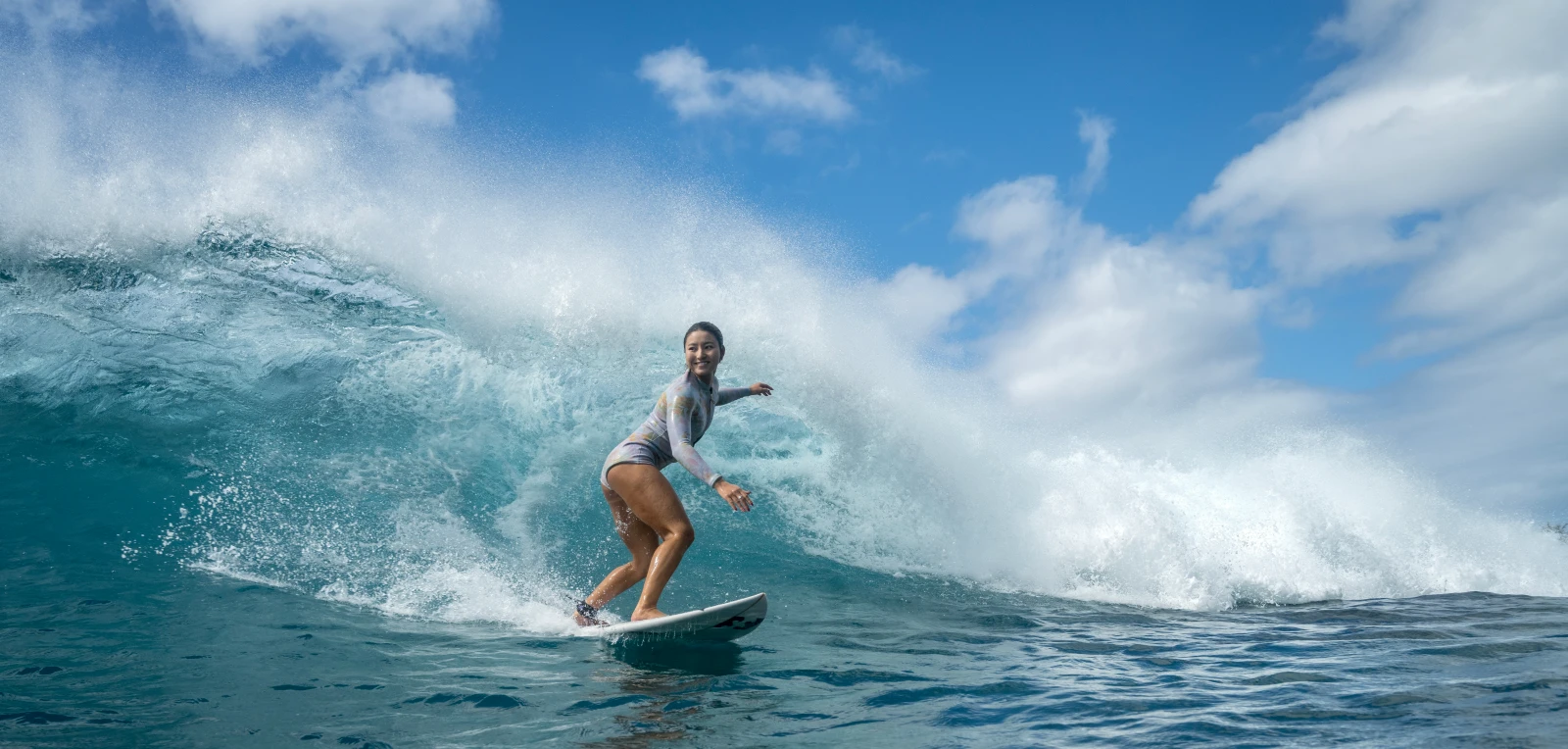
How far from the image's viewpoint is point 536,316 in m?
10.8

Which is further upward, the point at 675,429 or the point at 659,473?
the point at 675,429

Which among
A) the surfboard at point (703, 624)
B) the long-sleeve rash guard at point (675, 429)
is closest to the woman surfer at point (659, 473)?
the long-sleeve rash guard at point (675, 429)

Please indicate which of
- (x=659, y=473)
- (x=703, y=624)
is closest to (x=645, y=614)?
(x=703, y=624)

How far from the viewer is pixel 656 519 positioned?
4.89 m

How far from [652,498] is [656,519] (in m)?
0.13

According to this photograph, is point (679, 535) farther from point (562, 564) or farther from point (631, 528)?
point (562, 564)

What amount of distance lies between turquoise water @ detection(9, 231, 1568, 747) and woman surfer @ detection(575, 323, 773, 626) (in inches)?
16.5

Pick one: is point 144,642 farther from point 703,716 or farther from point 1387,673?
point 1387,673

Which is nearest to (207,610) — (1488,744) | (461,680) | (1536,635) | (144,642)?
(144,642)

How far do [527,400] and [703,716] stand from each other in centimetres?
713

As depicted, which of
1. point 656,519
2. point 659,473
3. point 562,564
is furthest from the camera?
point 562,564

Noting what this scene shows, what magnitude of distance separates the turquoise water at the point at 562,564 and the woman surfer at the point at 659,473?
16.5 inches

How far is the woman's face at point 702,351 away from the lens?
4.92 meters

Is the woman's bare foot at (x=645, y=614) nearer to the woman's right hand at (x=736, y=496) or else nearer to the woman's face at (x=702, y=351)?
the woman's right hand at (x=736, y=496)
